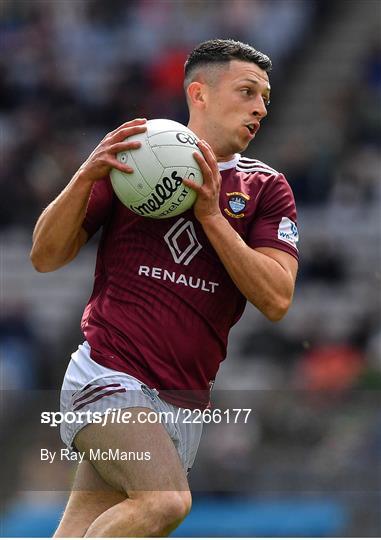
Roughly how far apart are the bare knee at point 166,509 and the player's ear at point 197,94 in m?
1.68

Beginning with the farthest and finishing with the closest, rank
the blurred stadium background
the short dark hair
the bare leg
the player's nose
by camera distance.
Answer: the blurred stadium background, the short dark hair, the player's nose, the bare leg

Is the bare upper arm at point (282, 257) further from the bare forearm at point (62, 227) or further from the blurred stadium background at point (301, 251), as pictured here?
the blurred stadium background at point (301, 251)

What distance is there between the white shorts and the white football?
654mm

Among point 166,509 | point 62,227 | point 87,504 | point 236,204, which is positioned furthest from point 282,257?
point 87,504

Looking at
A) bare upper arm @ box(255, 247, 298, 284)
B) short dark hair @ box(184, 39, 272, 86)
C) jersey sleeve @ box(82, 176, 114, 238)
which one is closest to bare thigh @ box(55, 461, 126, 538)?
jersey sleeve @ box(82, 176, 114, 238)

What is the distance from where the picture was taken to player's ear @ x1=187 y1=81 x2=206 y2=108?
509 centimetres

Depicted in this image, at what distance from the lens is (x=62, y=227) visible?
468cm

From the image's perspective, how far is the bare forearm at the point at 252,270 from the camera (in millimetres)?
4598

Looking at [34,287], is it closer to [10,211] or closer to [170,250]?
[10,211]

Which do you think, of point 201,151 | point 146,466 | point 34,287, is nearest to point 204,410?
point 146,466

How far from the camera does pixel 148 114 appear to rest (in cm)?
1375

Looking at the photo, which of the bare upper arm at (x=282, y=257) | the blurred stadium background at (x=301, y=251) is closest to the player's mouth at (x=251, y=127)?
the bare upper arm at (x=282, y=257)

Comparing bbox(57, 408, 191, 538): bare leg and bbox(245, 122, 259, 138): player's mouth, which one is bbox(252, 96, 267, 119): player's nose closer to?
bbox(245, 122, 259, 138): player's mouth

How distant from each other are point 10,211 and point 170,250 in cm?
863
